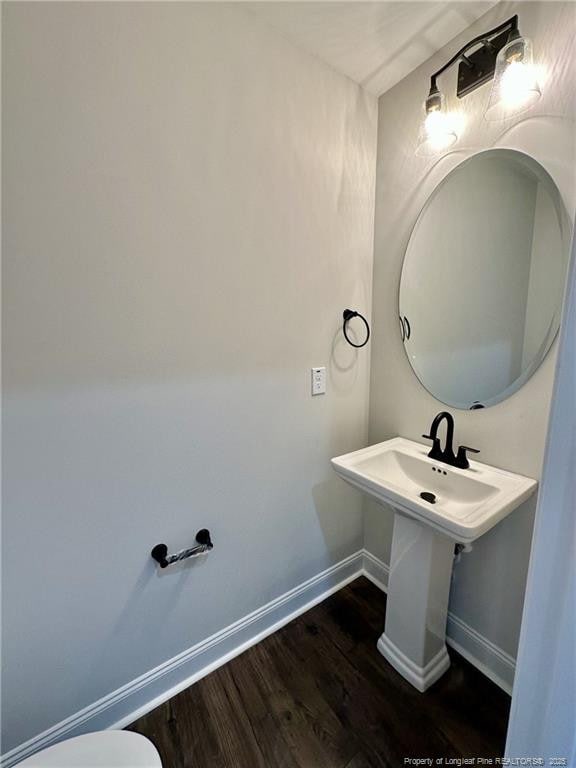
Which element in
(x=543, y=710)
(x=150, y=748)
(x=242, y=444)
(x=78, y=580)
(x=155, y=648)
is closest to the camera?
(x=543, y=710)

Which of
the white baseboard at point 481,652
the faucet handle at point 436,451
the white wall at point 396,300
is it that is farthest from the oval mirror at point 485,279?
the white baseboard at point 481,652

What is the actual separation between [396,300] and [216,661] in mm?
1787

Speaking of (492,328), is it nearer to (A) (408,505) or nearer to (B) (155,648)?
(A) (408,505)

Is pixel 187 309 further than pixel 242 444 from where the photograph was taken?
No

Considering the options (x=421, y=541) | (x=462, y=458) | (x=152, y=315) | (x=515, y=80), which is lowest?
(x=421, y=541)

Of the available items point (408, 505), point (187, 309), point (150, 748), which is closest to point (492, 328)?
point (408, 505)

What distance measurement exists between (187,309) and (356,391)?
95cm

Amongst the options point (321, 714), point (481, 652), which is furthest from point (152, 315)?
point (481, 652)

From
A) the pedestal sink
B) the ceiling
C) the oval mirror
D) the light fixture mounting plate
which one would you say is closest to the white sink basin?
the pedestal sink

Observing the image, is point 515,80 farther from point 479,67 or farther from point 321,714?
point 321,714

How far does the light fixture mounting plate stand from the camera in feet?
3.48

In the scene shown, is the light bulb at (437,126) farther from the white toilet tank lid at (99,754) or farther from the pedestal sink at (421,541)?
the white toilet tank lid at (99,754)

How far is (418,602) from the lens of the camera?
4.01ft

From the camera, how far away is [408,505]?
1.04 metres
